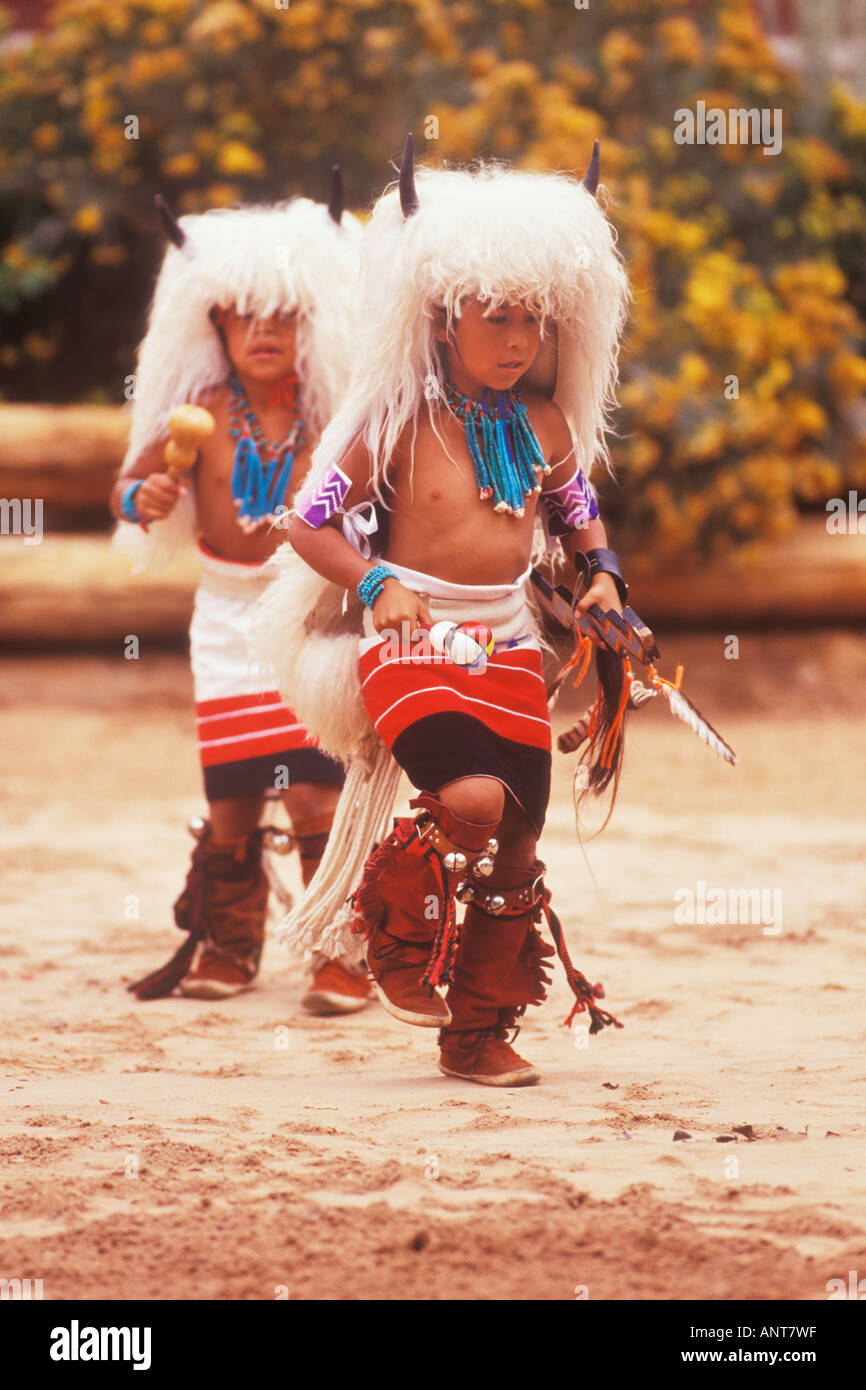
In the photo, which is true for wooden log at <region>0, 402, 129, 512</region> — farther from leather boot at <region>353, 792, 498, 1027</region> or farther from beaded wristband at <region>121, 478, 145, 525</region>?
leather boot at <region>353, 792, 498, 1027</region>

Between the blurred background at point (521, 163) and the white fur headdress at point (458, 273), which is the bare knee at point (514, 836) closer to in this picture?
the white fur headdress at point (458, 273)

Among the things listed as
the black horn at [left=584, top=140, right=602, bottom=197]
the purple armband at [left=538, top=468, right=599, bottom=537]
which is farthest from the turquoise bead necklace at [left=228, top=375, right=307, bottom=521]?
→ the black horn at [left=584, top=140, right=602, bottom=197]

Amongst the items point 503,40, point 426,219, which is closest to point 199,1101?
point 426,219

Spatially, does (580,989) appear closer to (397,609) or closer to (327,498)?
(397,609)

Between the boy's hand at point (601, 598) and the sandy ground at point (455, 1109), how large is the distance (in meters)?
0.52

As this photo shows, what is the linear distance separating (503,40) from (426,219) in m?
5.74

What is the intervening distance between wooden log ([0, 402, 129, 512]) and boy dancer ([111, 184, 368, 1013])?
4.04m

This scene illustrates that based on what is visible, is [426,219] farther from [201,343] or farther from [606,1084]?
[606,1084]

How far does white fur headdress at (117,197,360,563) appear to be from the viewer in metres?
4.21

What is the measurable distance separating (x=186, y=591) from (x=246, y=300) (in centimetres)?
427

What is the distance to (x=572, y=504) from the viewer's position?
3625mm

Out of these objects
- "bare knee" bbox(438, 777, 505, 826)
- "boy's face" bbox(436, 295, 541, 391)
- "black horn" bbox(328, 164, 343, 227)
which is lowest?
"bare knee" bbox(438, 777, 505, 826)

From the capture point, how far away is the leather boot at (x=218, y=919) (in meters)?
4.42
